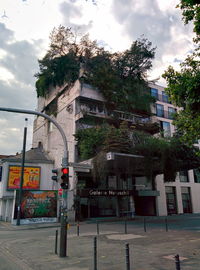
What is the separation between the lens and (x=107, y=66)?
35.7m

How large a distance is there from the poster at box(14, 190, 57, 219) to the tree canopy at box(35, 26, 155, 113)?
16.5 m

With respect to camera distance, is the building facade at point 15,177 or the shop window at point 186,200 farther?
the shop window at point 186,200

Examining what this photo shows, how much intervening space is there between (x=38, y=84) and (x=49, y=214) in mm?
26527

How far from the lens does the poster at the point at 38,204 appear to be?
2471 centimetres

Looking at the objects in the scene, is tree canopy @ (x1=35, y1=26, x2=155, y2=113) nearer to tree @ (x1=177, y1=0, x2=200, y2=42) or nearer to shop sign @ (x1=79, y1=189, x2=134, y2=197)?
shop sign @ (x1=79, y1=189, x2=134, y2=197)

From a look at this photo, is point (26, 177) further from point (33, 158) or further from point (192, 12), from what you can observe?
point (192, 12)

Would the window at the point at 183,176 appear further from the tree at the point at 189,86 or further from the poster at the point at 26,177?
the tree at the point at 189,86

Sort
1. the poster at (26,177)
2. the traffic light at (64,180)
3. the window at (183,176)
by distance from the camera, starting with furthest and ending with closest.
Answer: the window at (183,176) → the poster at (26,177) → the traffic light at (64,180)

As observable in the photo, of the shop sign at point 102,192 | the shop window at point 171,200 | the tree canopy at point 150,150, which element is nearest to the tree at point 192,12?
the tree canopy at point 150,150

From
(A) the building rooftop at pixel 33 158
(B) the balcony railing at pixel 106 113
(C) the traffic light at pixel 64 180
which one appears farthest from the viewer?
(B) the balcony railing at pixel 106 113

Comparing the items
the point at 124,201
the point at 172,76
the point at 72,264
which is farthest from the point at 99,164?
the point at 72,264

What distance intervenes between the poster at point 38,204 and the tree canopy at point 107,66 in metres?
16.5

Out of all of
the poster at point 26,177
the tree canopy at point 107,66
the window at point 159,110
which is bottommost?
the poster at point 26,177

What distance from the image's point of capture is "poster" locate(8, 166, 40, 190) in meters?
31.1
